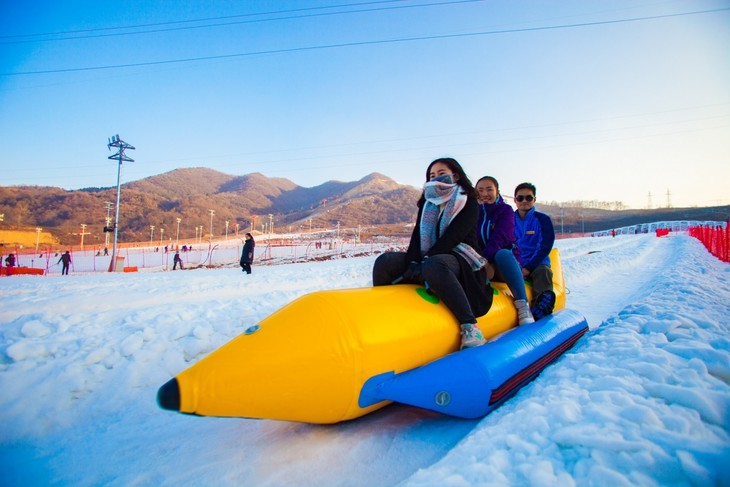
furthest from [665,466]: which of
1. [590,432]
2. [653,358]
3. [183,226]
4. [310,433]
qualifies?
[183,226]

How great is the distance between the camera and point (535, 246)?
4.37 metres

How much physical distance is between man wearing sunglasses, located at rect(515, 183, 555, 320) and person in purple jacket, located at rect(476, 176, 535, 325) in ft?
0.88

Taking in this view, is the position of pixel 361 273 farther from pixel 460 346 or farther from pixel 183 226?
pixel 183 226

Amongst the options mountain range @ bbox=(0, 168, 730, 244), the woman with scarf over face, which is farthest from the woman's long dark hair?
mountain range @ bbox=(0, 168, 730, 244)

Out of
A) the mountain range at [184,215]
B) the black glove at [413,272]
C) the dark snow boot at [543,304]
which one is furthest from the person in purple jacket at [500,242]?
the mountain range at [184,215]

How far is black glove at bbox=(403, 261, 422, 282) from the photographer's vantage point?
2973 mm

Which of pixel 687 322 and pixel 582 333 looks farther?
pixel 582 333

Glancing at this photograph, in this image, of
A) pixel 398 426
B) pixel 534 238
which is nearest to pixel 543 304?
pixel 534 238

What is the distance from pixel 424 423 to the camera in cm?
239

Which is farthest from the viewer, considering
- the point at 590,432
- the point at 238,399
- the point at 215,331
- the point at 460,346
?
the point at 215,331

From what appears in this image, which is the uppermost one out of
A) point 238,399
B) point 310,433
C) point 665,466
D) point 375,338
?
point 375,338

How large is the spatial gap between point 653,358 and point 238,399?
7.81ft

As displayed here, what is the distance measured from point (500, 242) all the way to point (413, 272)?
1.24m

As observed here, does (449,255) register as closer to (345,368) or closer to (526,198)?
(345,368)
